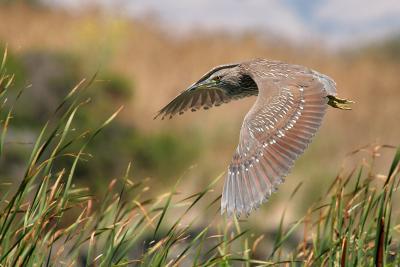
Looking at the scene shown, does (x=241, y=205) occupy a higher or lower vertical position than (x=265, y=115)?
lower

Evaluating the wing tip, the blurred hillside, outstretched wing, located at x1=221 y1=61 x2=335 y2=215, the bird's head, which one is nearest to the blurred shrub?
the blurred hillside

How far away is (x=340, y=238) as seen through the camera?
3363 millimetres

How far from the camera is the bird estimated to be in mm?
3344

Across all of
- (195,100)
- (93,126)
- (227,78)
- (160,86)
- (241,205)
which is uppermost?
(227,78)

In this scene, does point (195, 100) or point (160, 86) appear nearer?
point (195, 100)

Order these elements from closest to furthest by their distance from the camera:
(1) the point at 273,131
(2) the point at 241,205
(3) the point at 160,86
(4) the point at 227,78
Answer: (2) the point at 241,205 < (1) the point at 273,131 < (4) the point at 227,78 < (3) the point at 160,86

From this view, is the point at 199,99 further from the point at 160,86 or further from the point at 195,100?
the point at 160,86

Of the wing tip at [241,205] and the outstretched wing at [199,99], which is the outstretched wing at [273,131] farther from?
the outstretched wing at [199,99]

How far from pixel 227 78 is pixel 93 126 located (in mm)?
6754

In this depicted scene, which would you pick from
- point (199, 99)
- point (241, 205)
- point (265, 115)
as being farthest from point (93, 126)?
point (241, 205)

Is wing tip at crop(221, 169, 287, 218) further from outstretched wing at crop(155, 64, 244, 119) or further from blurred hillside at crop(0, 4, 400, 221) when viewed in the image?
blurred hillside at crop(0, 4, 400, 221)

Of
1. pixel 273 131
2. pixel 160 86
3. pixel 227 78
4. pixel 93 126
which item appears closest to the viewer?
pixel 273 131

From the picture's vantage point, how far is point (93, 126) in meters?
11.5

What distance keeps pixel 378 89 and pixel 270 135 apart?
15.6 meters
